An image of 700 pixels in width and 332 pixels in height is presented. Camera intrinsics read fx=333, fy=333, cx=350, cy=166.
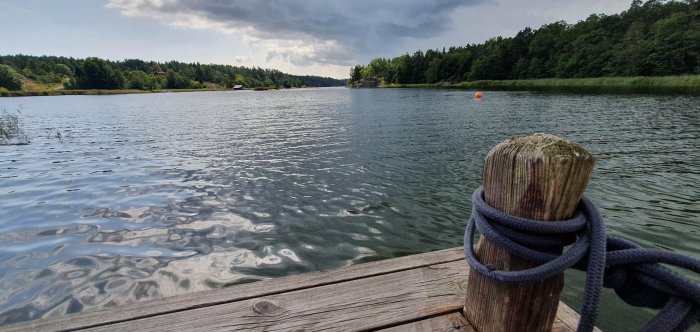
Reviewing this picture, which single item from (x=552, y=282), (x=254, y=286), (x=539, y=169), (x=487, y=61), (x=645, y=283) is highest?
(x=487, y=61)

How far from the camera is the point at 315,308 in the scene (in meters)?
2.47

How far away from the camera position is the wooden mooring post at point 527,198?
1.46 meters

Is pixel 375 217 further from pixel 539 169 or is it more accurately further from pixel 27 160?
pixel 27 160

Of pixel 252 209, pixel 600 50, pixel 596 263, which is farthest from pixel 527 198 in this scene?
pixel 600 50

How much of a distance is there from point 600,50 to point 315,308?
102589 mm

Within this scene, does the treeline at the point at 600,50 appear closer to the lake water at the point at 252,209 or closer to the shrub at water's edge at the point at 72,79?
the lake water at the point at 252,209

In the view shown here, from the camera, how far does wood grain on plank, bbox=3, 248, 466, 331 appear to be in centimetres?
238

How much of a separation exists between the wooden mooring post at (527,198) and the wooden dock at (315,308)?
18.6 inches

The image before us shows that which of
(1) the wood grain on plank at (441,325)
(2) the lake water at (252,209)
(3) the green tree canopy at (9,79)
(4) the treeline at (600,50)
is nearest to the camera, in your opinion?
(1) the wood grain on plank at (441,325)

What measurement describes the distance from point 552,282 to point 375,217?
5544 millimetres

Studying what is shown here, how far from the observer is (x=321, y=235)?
6.49 metres

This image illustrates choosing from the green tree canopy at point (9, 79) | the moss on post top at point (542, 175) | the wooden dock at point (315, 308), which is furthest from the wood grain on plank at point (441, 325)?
the green tree canopy at point (9, 79)

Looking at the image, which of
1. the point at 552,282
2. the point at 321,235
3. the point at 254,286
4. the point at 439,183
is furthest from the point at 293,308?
the point at 439,183

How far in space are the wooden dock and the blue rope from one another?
2.83ft
